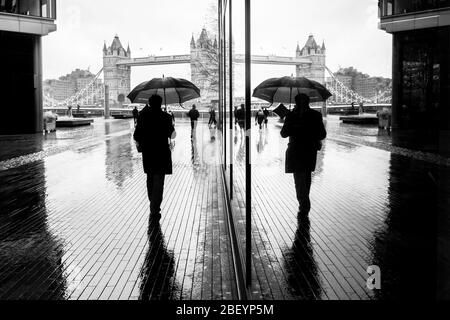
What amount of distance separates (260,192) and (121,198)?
241 centimetres

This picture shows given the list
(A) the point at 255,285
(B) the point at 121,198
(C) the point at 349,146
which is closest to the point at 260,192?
(B) the point at 121,198

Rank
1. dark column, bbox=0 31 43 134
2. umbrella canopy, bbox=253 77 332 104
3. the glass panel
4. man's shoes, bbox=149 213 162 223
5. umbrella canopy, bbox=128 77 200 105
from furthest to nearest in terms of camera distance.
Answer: the glass panel, dark column, bbox=0 31 43 134, umbrella canopy, bbox=128 77 200 105, umbrella canopy, bbox=253 77 332 104, man's shoes, bbox=149 213 162 223

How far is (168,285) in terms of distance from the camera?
13.7ft

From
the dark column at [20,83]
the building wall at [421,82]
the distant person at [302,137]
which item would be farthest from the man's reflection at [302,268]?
the dark column at [20,83]

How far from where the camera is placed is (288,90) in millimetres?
7781

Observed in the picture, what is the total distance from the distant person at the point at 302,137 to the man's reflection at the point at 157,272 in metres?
2.10

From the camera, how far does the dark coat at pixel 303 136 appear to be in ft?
21.7

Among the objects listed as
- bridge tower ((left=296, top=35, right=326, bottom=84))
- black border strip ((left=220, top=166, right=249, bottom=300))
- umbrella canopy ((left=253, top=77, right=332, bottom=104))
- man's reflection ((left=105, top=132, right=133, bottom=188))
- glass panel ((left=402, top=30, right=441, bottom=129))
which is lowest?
black border strip ((left=220, top=166, right=249, bottom=300))

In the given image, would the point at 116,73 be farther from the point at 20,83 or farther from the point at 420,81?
the point at 420,81

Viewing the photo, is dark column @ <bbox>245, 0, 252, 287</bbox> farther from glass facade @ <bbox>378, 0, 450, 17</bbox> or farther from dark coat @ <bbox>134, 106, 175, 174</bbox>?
glass facade @ <bbox>378, 0, 450, 17</bbox>

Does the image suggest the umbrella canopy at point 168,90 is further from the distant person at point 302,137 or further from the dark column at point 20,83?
the dark column at point 20,83

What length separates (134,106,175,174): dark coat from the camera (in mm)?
6746

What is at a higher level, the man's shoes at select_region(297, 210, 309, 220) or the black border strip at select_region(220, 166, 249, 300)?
Answer: the man's shoes at select_region(297, 210, 309, 220)

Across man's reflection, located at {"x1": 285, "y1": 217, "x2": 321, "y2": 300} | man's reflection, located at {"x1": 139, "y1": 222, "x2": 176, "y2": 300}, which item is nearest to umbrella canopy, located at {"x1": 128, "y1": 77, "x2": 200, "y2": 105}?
man's reflection, located at {"x1": 139, "y1": 222, "x2": 176, "y2": 300}
